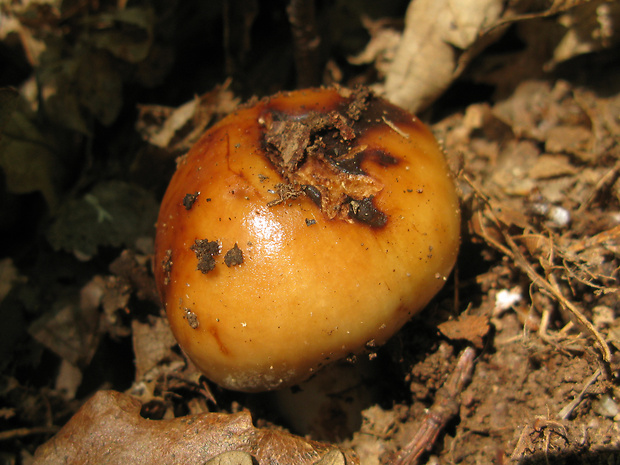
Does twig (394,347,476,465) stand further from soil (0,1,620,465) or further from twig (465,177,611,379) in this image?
twig (465,177,611,379)

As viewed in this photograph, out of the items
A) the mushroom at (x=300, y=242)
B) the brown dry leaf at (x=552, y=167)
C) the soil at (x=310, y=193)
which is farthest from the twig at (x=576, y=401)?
the brown dry leaf at (x=552, y=167)

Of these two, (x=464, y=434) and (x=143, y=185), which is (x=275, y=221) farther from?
(x=143, y=185)

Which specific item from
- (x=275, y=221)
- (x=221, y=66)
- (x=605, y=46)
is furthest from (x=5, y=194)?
(x=605, y=46)

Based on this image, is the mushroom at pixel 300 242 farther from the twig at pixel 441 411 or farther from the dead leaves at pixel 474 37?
the dead leaves at pixel 474 37

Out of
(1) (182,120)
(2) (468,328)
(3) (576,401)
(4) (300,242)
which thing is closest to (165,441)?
(4) (300,242)

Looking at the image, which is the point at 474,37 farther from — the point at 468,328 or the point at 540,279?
the point at 468,328

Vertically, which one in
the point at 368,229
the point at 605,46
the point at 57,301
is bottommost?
the point at 57,301
